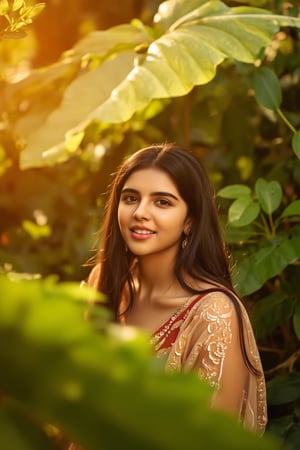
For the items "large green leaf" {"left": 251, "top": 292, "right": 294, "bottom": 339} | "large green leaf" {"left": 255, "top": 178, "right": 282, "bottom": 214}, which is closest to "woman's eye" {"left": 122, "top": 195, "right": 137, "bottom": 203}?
"large green leaf" {"left": 255, "top": 178, "right": 282, "bottom": 214}

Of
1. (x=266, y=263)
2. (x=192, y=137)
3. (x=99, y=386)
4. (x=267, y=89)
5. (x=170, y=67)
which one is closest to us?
(x=99, y=386)

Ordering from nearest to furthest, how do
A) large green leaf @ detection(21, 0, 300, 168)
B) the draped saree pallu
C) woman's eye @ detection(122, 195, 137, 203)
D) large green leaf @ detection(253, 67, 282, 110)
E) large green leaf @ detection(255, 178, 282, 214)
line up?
1. the draped saree pallu
2. woman's eye @ detection(122, 195, 137, 203)
3. large green leaf @ detection(21, 0, 300, 168)
4. large green leaf @ detection(255, 178, 282, 214)
5. large green leaf @ detection(253, 67, 282, 110)

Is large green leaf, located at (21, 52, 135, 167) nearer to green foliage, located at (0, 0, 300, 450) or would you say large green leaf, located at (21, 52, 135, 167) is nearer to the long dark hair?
green foliage, located at (0, 0, 300, 450)

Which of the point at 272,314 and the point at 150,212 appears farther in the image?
the point at 272,314

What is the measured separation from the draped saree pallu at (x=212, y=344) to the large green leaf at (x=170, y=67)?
481 millimetres

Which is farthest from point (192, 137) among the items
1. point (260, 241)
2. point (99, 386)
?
point (99, 386)

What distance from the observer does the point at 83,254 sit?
381cm

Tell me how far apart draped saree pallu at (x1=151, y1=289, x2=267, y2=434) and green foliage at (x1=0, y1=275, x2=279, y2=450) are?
4.78 ft

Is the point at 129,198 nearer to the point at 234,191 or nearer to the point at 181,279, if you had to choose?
the point at 181,279

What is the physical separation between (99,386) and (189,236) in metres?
1.68

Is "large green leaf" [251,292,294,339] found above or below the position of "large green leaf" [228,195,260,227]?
below

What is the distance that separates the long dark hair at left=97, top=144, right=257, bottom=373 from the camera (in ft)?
6.89

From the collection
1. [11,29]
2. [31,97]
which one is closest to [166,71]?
[11,29]

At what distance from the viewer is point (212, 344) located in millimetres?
1957
